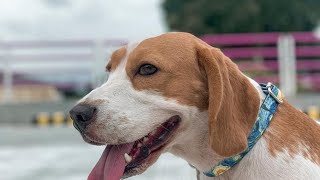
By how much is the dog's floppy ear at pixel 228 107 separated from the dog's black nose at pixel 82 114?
1.68 feet

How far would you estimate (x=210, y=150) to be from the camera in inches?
114

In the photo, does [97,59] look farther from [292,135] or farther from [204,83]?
[292,135]

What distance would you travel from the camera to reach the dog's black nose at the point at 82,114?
105 inches

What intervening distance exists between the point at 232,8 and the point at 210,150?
1017 inches

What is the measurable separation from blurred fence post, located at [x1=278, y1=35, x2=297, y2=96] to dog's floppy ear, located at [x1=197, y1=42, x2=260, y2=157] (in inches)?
389

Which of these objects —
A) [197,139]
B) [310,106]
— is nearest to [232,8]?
[310,106]

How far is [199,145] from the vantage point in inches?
115

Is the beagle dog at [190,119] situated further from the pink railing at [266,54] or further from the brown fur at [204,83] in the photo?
the pink railing at [266,54]

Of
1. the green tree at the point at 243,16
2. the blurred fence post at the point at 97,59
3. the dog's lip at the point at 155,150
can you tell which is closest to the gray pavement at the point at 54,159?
the blurred fence post at the point at 97,59

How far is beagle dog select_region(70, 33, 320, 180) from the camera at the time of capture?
2727 millimetres

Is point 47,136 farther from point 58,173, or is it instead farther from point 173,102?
point 173,102

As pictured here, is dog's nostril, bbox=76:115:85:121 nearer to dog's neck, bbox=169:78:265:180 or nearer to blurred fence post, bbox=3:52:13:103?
dog's neck, bbox=169:78:265:180

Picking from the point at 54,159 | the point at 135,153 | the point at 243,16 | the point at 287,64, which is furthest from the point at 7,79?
the point at 243,16

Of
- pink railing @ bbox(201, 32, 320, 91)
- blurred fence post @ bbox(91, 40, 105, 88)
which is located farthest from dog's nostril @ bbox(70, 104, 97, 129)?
pink railing @ bbox(201, 32, 320, 91)
